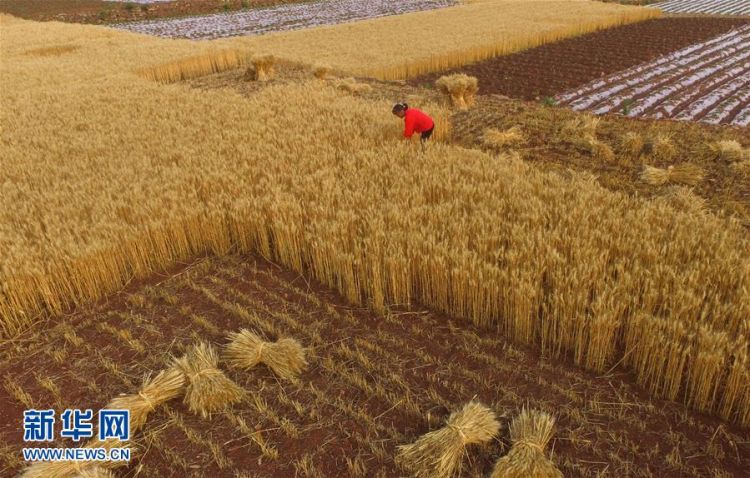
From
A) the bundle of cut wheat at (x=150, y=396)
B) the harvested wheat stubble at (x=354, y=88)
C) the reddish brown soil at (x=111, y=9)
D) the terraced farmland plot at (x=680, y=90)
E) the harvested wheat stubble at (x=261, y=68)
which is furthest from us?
the reddish brown soil at (x=111, y=9)

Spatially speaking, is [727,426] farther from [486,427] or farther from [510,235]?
[510,235]

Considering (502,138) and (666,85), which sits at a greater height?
(502,138)

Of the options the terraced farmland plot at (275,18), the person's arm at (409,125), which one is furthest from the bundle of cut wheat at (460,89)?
the terraced farmland plot at (275,18)

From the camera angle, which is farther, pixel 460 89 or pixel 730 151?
pixel 460 89

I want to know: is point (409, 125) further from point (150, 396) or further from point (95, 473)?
point (95, 473)

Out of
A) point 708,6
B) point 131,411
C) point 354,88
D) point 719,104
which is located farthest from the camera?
point 708,6

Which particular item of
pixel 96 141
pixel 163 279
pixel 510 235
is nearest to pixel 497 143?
pixel 510 235

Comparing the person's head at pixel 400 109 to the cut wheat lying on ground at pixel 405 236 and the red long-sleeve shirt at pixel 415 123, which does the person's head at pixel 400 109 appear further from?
the cut wheat lying on ground at pixel 405 236

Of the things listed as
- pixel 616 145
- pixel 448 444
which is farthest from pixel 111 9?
pixel 448 444
